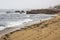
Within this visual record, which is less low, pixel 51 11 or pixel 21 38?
pixel 21 38

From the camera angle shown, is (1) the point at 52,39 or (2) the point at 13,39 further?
(2) the point at 13,39

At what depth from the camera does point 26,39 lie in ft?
29.1

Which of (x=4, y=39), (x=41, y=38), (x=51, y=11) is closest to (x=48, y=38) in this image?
(x=41, y=38)

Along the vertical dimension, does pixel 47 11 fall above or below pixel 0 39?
below

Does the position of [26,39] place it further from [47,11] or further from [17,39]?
[47,11]

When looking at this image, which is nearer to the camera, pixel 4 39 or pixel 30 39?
pixel 30 39

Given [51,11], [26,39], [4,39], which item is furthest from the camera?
[51,11]

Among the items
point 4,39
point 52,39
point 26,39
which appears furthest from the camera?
point 4,39

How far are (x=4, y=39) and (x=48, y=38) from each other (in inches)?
95.8

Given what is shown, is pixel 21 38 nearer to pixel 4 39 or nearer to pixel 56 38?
pixel 4 39

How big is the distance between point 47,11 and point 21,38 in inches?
1909

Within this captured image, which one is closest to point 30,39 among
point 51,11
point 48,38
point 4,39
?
point 48,38

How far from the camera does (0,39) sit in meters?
9.66

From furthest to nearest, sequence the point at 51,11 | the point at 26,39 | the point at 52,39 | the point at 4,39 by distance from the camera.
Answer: the point at 51,11 < the point at 4,39 < the point at 26,39 < the point at 52,39
